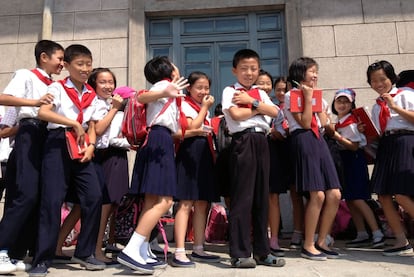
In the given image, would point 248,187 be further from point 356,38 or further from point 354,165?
point 356,38

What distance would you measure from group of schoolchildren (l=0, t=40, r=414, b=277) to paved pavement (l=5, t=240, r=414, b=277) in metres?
0.11

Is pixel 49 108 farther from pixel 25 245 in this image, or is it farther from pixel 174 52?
pixel 174 52

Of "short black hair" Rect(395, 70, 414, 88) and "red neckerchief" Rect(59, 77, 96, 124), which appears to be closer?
"red neckerchief" Rect(59, 77, 96, 124)

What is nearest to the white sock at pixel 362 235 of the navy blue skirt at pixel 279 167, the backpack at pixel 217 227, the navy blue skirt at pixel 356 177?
the navy blue skirt at pixel 356 177

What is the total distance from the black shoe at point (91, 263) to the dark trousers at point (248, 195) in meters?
1.00

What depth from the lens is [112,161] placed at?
359cm

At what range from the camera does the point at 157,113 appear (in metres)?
3.17

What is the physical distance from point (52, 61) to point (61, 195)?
1.16m

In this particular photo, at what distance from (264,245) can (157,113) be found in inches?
51.0

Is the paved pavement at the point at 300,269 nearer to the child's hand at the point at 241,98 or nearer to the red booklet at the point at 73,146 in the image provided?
the red booklet at the point at 73,146

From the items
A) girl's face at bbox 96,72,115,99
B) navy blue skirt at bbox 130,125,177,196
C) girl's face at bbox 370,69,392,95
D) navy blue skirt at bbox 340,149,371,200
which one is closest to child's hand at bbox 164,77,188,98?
navy blue skirt at bbox 130,125,177,196

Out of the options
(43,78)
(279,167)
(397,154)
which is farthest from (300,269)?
(43,78)

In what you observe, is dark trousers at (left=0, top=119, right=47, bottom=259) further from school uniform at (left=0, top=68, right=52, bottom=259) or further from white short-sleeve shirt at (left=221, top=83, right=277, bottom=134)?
white short-sleeve shirt at (left=221, top=83, right=277, bottom=134)

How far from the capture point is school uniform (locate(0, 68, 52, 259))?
3.02 m
